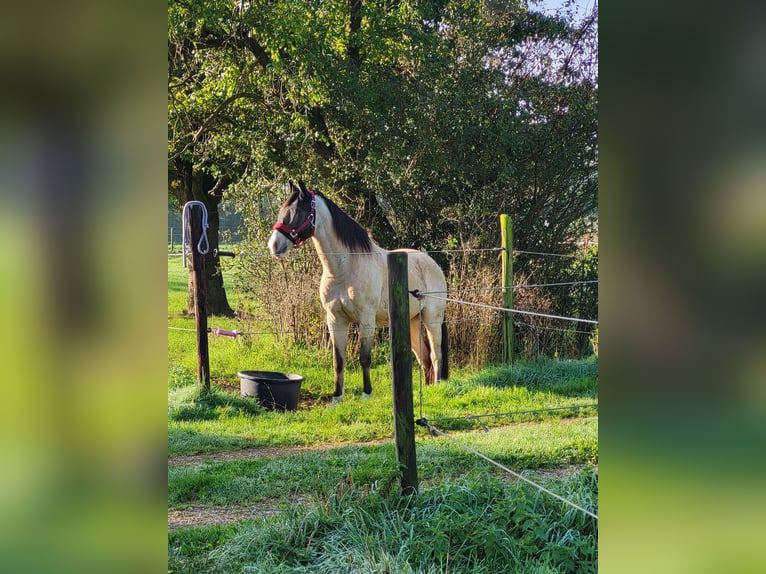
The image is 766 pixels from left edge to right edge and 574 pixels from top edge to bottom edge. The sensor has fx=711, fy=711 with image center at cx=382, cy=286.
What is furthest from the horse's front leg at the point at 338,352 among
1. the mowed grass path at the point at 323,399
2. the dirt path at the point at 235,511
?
the dirt path at the point at 235,511

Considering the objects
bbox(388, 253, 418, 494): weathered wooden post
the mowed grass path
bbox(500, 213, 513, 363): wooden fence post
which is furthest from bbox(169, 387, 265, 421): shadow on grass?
bbox(388, 253, 418, 494): weathered wooden post

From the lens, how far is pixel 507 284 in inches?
264

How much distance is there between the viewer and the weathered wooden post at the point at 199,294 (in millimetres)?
5527

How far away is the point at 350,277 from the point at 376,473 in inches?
94.7

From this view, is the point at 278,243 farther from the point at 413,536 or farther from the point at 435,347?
the point at 413,536

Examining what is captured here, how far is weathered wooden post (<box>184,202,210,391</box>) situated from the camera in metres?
5.53

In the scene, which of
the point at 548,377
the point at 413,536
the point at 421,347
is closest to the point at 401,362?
the point at 413,536

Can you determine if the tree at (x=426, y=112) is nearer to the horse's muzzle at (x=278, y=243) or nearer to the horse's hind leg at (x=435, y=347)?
the horse's hind leg at (x=435, y=347)

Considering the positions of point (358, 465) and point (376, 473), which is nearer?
point (376, 473)

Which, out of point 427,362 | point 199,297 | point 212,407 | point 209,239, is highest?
point 209,239
